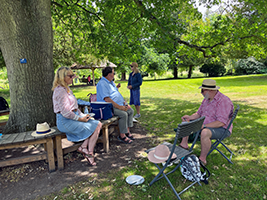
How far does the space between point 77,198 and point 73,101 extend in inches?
70.1

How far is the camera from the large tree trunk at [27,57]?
4.18 metres

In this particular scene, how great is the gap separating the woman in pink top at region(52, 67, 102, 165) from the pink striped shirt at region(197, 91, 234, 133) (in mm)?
2357

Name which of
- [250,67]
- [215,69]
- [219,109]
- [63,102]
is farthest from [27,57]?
[215,69]

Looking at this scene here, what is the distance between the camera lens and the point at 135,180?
3.22 metres

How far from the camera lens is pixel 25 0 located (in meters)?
4.25

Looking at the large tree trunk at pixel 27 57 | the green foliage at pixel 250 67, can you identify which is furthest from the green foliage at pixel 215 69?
the large tree trunk at pixel 27 57

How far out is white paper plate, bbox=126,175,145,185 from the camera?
3.16 metres

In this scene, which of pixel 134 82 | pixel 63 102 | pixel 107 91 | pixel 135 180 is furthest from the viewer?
pixel 134 82

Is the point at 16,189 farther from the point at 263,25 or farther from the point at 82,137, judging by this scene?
the point at 263,25

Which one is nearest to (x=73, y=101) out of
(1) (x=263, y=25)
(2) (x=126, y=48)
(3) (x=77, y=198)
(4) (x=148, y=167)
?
(3) (x=77, y=198)

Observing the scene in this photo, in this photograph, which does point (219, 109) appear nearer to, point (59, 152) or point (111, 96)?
point (111, 96)

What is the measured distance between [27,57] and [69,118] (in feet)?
6.39

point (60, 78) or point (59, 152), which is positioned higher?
point (60, 78)

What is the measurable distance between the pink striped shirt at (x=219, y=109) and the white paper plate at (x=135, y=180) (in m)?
1.79
